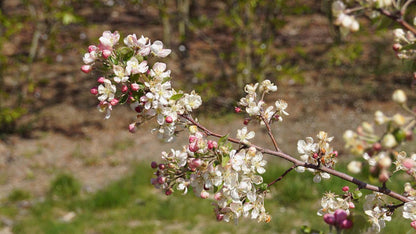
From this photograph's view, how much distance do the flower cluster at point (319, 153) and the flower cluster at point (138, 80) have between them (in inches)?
13.5

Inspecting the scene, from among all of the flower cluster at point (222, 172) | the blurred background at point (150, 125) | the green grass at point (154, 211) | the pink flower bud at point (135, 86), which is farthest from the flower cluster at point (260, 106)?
the green grass at point (154, 211)

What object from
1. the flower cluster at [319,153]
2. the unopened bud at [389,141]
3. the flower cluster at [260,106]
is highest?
the unopened bud at [389,141]

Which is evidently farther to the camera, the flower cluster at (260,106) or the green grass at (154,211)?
the green grass at (154,211)

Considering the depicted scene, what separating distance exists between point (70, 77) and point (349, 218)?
695cm

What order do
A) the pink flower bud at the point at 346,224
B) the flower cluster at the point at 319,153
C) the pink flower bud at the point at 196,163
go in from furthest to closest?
1. the flower cluster at the point at 319,153
2. the pink flower bud at the point at 196,163
3. the pink flower bud at the point at 346,224

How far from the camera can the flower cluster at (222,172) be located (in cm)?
131

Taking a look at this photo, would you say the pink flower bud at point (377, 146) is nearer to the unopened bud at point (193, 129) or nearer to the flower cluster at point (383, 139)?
the flower cluster at point (383, 139)

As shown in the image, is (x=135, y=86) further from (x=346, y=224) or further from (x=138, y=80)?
(x=346, y=224)

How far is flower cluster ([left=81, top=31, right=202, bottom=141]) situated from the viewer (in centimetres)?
136

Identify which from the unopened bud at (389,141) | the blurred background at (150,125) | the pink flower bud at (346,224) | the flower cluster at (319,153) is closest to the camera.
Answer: the unopened bud at (389,141)

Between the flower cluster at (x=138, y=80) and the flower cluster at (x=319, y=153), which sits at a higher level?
the flower cluster at (x=138, y=80)

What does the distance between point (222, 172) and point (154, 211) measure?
312 cm

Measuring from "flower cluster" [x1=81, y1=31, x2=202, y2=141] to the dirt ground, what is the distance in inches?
145

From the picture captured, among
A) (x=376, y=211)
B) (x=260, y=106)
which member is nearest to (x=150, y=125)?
(x=260, y=106)
